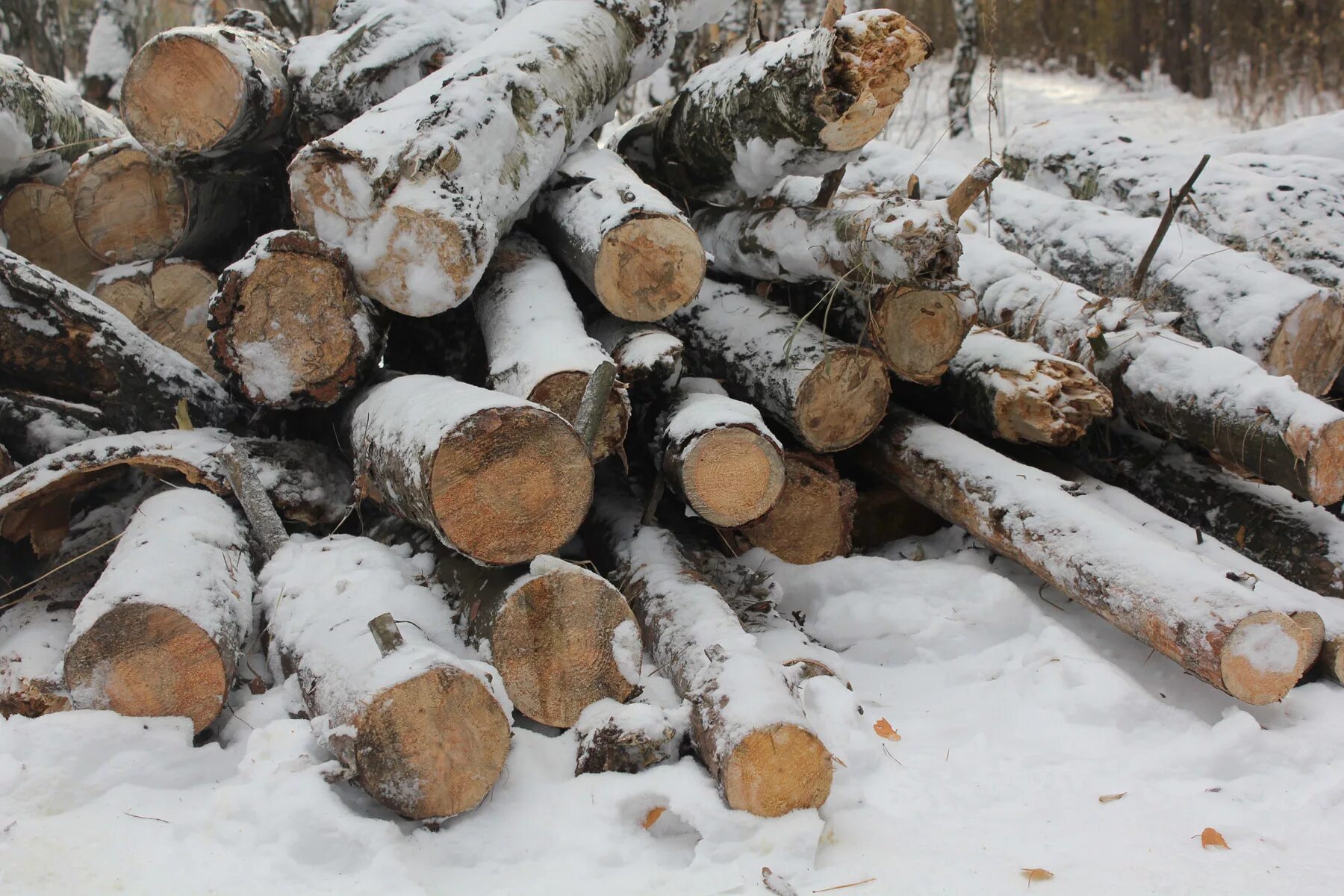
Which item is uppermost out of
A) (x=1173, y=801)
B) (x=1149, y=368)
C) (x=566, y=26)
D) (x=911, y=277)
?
(x=566, y=26)

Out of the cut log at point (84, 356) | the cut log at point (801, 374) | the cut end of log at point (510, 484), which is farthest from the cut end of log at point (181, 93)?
the cut end of log at point (510, 484)

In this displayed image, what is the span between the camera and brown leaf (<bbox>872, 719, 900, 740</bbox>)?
9.09 feet

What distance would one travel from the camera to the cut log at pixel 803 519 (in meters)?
3.73

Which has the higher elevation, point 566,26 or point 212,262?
point 566,26

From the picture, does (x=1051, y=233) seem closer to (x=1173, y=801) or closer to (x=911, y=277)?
(x=911, y=277)

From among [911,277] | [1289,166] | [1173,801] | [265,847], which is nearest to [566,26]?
[911,277]

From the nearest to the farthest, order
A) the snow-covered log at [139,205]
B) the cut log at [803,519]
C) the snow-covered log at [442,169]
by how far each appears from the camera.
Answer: the snow-covered log at [442,169] → the cut log at [803,519] → the snow-covered log at [139,205]

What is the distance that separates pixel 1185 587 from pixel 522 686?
1.88m

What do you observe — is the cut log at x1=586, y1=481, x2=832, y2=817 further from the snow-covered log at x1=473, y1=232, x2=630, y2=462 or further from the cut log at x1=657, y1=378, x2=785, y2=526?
the snow-covered log at x1=473, y1=232, x2=630, y2=462

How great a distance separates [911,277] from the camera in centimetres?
320

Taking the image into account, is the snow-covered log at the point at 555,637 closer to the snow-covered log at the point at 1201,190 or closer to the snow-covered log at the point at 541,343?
the snow-covered log at the point at 541,343

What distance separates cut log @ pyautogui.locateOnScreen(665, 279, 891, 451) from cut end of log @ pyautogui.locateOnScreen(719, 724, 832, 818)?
1.44m

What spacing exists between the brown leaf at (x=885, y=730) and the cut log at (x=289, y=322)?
6.45 feet

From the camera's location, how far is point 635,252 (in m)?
3.27
